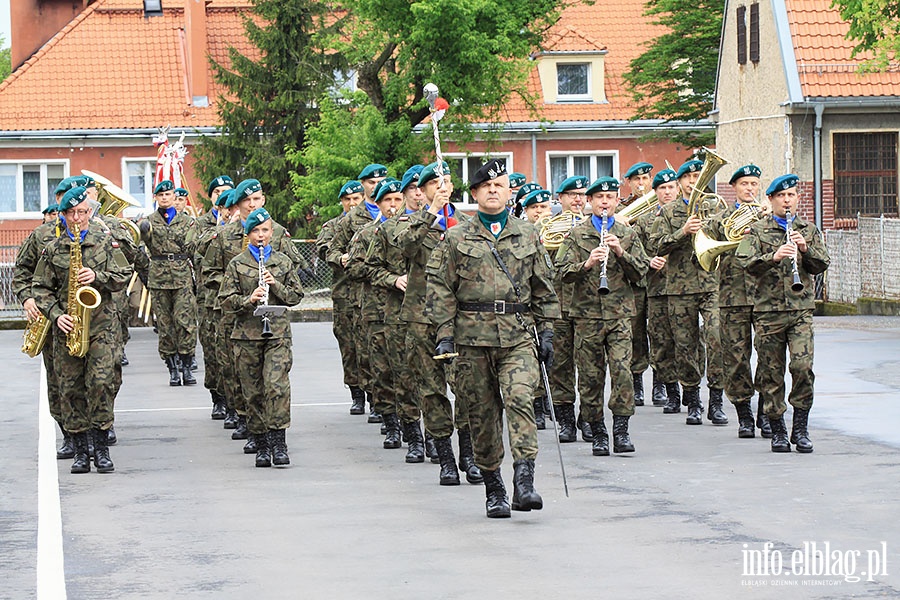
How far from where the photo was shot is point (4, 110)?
47938mm

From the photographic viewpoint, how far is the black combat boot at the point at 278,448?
1281cm

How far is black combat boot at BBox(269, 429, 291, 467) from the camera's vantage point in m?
12.8

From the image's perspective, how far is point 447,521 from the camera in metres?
10.1

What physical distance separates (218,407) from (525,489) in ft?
22.8

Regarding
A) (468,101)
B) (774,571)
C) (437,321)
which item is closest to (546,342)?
(437,321)

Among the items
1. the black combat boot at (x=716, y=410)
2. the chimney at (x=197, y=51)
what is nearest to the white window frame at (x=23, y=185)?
the chimney at (x=197, y=51)

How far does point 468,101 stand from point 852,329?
1305cm

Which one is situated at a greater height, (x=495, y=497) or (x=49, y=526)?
(x=495, y=497)

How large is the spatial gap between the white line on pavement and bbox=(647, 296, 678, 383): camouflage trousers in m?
5.54

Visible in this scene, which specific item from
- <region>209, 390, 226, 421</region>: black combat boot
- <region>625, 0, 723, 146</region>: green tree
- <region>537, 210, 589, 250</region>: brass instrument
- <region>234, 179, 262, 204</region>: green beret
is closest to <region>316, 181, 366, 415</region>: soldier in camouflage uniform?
<region>209, 390, 226, 421</region>: black combat boot

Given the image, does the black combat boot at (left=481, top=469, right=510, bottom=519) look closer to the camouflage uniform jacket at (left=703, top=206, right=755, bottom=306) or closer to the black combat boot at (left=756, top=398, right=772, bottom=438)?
the camouflage uniform jacket at (left=703, top=206, right=755, bottom=306)

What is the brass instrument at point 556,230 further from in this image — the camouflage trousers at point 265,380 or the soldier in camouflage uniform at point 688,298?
the camouflage trousers at point 265,380

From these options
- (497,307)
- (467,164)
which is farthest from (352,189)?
(467,164)

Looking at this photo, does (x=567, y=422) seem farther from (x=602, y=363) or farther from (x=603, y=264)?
(x=603, y=264)
